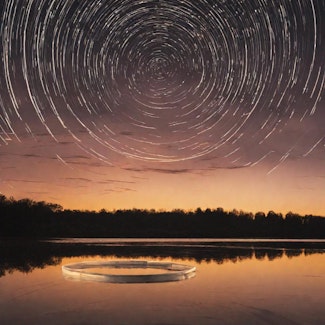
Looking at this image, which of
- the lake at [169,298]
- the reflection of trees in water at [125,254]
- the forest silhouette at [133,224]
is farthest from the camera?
the forest silhouette at [133,224]

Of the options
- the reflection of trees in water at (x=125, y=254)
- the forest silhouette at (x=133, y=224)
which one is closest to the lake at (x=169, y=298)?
the reflection of trees in water at (x=125, y=254)

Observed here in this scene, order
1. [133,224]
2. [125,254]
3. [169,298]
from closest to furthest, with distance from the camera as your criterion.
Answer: [169,298] → [125,254] → [133,224]

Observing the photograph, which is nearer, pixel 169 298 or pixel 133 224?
pixel 169 298

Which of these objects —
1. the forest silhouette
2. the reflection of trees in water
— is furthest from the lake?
the forest silhouette

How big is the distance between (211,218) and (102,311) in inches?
3248

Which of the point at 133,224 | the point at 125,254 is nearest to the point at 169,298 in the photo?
the point at 125,254

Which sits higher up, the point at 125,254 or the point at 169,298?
the point at 125,254

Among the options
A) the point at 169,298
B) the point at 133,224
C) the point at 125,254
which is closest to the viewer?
the point at 169,298

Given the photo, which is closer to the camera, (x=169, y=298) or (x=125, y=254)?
(x=169, y=298)

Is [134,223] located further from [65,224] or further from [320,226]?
[320,226]

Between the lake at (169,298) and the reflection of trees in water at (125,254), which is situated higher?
the reflection of trees in water at (125,254)

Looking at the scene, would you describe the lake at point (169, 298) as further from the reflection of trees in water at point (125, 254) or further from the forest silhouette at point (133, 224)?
the forest silhouette at point (133, 224)

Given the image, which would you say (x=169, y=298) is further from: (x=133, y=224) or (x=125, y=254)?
(x=133, y=224)

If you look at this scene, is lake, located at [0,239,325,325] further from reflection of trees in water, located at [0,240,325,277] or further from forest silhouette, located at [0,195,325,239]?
forest silhouette, located at [0,195,325,239]
